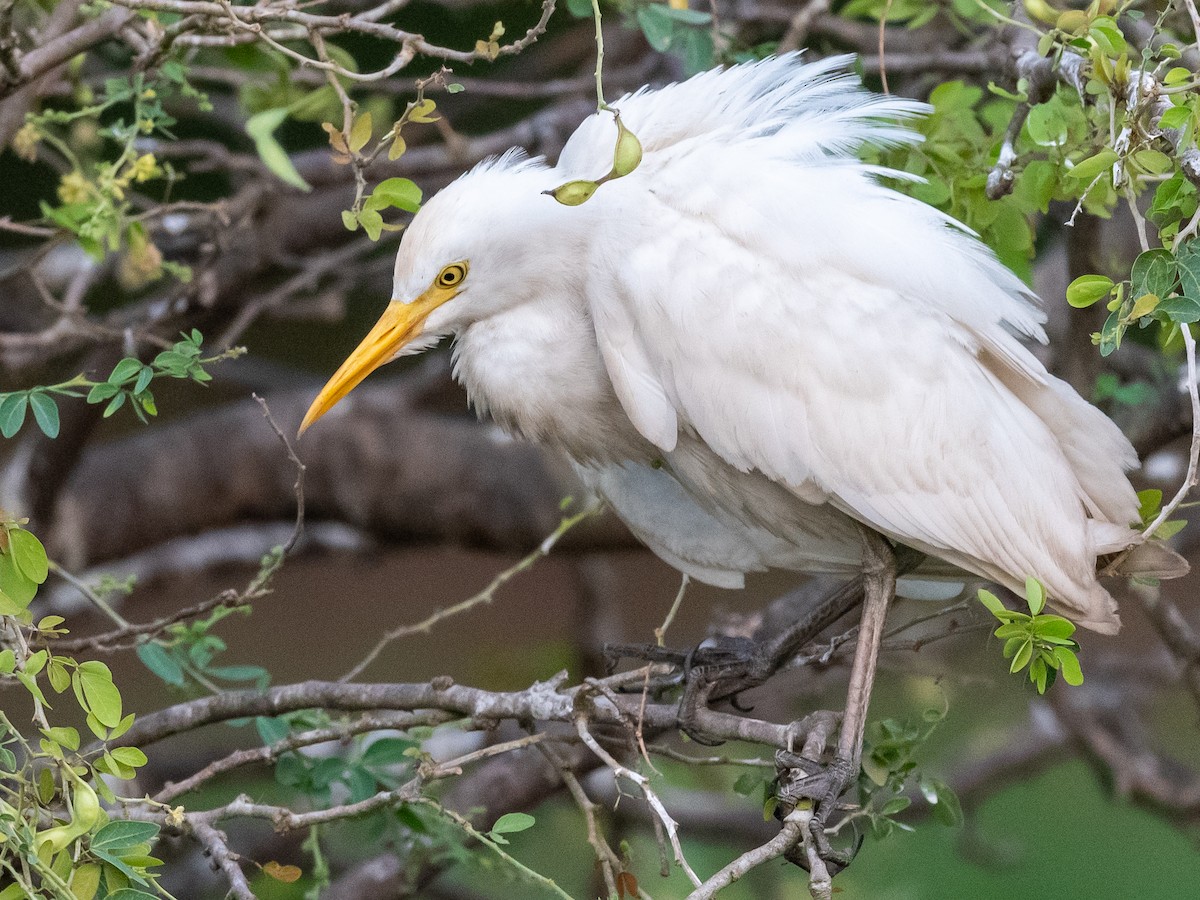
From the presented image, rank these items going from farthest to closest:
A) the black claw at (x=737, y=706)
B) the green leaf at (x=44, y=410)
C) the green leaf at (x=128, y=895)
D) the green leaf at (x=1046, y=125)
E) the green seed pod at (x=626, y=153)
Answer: the black claw at (x=737, y=706)
the green leaf at (x=1046, y=125)
the green leaf at (x=44, y=410)
the green seed pod at (x=626, y=153)
the green leaf at (x=128, y=895)

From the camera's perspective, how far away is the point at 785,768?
1.33m

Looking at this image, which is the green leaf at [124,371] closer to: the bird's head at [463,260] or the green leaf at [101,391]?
the green leaf at [101,391]

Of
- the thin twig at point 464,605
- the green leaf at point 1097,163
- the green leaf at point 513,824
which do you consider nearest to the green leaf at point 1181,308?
the green leaf at point 1097,163

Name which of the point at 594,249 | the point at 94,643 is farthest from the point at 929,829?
the point at 94,643

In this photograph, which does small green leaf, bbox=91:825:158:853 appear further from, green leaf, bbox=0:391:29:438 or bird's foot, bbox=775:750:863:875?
bird's foot, bbox=775:750:863:875

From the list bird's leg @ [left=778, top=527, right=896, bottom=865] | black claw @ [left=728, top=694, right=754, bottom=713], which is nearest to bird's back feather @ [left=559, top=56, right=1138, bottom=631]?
bird's leg @ [left=778, top=527, right=896, bottom=865]

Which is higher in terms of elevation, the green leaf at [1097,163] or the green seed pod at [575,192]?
the green seed pod at [575,192]

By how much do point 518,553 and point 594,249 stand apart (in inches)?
49.1

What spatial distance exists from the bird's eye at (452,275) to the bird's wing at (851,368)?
0.19 metres

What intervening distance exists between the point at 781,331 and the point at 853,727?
42cm

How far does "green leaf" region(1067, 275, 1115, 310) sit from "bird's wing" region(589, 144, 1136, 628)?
0.31 meters

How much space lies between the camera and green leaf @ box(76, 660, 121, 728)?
981 mm

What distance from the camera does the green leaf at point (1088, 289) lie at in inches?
40.8

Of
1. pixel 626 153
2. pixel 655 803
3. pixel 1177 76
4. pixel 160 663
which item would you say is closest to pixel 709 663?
pixel 655 803
